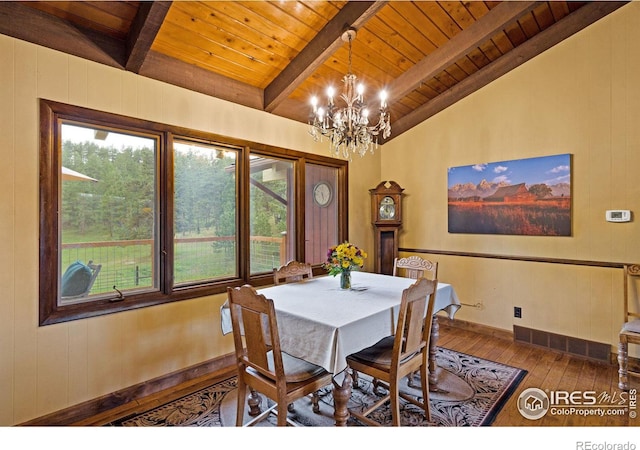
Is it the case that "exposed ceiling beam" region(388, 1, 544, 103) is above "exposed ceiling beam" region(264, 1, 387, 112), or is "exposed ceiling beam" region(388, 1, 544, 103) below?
above

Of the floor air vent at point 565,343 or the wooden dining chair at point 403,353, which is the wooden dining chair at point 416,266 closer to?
the wooden dining chair at point 403,353

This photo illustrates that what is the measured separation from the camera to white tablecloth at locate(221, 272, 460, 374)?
178 centimetres

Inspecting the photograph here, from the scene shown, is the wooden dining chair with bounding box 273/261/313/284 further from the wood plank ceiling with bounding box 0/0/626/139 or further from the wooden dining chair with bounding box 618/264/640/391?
the wooden dining chair with bounding box 618/264/640/391

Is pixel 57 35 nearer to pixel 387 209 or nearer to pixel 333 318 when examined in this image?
pixel 333 318

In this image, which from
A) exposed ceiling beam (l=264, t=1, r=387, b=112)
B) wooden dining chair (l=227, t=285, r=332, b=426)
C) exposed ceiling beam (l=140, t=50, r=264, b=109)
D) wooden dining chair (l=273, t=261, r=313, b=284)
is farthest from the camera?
wooden dining chair (l=273, t=261, r=313, b=284)

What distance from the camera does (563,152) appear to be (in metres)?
3.36

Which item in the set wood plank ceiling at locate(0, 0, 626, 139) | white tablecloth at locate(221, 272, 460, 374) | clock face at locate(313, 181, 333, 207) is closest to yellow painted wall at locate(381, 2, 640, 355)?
wood plank ceiling at locate(0, 0, 626, 139)

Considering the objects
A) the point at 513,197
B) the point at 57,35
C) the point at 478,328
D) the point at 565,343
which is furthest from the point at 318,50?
the point at 565,343

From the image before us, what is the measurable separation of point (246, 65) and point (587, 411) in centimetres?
389

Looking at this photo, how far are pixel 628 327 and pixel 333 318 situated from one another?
2526 mm

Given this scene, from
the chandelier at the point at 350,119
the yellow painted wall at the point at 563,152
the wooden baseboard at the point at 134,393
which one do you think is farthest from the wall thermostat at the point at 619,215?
the wooden baseboard at the point at 134,393

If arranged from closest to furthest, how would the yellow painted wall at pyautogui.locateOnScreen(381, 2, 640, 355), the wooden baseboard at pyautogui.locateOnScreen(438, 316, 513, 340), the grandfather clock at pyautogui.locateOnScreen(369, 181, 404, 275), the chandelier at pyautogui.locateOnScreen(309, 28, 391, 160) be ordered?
the chandelier at pyautogui.locateOnScreen(309, 28, 391, 160)
the yellow painted wall at pyautogui.locateOnScreen(381, 2, 640, 355)
the wooden baseboard at pyautogui.locateOnScreen(438, 316, 513, 340)
the grandfather clock at pyautogui.locateOnScreen(369, 181, 404, 275)

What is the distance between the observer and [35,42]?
2.09 metres

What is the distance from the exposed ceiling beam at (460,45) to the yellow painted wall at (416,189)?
940 mm
